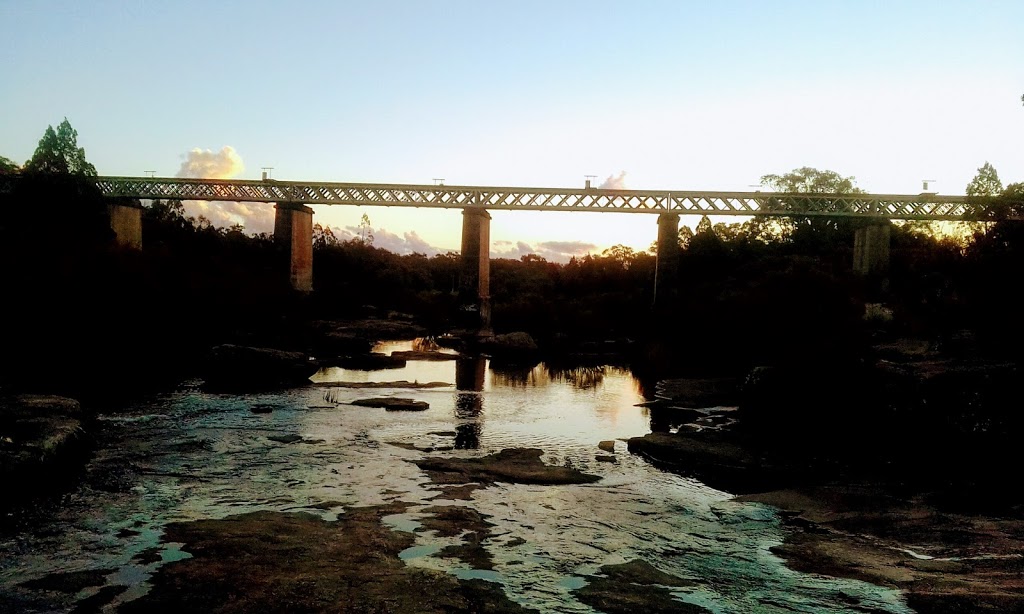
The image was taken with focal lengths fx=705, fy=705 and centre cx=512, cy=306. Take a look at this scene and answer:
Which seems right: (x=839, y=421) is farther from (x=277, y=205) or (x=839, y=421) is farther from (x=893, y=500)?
(x=277, y=205)

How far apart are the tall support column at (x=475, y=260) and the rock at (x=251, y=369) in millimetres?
29976

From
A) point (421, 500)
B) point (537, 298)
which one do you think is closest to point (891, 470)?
point (421, 500)

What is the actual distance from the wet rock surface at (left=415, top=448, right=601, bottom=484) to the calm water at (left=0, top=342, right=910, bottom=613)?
10.8 inches

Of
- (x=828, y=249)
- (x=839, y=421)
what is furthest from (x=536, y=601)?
(x=828, y=249)

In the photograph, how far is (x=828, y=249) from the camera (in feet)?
197

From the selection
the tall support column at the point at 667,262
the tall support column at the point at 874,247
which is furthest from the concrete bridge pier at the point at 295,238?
the tall support column at the point at 874,247

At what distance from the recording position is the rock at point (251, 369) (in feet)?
55.5

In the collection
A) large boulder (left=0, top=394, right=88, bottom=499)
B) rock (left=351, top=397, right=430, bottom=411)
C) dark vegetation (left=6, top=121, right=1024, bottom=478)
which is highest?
dark vegetation (left=6, top=121, right=1024, bottom=478)

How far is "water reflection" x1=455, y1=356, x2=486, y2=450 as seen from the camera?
1144 cm

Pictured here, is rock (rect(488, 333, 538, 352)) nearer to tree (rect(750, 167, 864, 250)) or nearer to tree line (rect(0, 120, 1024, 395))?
→ tree line (rect(0, 120, 1024, 395))

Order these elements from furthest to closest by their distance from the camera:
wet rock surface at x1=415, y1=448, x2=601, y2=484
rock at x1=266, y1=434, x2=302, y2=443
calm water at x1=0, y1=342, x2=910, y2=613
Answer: rock at x1=266, y1=434, x2=302, y2=443
wet rock surface at x1=415, y1=448, x2=601, y2=484
calm water at x1=0, y1=342, x2=910, y2=613

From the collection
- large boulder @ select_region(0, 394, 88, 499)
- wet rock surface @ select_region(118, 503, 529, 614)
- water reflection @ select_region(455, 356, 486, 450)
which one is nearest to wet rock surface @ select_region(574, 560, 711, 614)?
wet rock surface @ select_region(118, 503, 529, 614)

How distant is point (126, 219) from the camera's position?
1972 inches

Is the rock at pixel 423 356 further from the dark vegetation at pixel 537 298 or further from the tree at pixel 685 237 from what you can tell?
the tree at pixel 685 237
